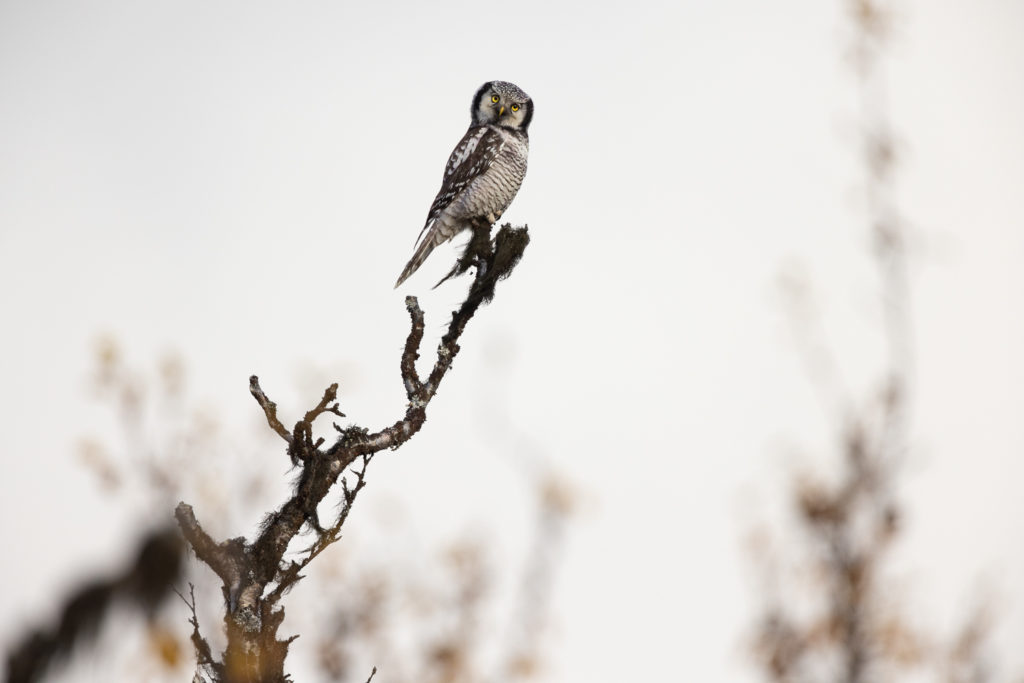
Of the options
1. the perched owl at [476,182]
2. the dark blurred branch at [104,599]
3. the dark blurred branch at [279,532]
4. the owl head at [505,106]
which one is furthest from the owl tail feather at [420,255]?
the dark blurred branch at [104,599]

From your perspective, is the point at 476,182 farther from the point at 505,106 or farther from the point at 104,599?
the point at 104,599

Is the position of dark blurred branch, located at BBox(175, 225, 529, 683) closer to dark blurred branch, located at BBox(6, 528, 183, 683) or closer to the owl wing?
dark blurred branch, located at BBox(6, 528, 183, 683)

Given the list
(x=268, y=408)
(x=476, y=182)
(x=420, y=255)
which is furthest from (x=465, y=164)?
(x=268, y=408)

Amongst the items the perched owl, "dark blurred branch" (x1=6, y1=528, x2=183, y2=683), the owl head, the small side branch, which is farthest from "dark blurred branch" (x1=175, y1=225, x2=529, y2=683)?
the owl head

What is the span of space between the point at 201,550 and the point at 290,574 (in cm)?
44

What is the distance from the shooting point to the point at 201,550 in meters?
4.69

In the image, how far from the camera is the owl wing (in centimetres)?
970

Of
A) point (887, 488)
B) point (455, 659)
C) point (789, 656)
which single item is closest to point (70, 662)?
point (887, 488)

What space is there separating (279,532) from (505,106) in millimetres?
7054

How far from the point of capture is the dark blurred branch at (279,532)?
4.56 meters

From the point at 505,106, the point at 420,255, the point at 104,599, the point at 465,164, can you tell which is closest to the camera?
the point at 104,599

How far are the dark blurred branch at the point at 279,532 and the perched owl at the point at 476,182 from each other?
3.75 metres

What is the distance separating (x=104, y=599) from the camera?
4.41 feet

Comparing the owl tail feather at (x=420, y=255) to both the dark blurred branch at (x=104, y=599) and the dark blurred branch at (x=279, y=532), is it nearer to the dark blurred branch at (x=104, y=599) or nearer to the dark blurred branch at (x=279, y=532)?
the dark blurred branch at (x=279, y=532)
